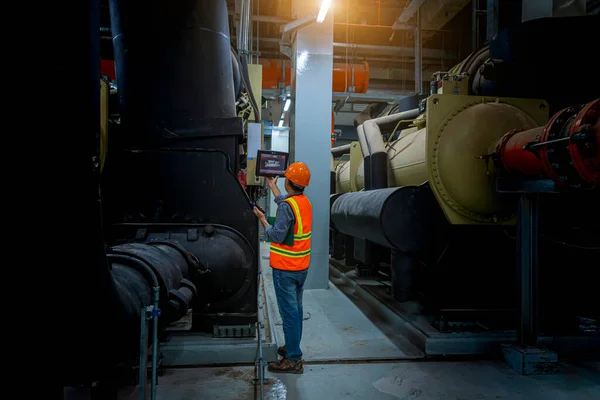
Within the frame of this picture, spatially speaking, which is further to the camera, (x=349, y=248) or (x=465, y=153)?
(x=349, y=248)

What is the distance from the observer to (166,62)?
308cm

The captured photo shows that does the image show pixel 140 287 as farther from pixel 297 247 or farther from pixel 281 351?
pixel 281 351

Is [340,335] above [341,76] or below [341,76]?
below

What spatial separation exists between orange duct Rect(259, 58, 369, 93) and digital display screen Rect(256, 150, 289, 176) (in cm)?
514

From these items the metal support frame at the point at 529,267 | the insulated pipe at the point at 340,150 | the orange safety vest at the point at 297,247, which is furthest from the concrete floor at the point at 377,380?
the insulated pipe at the point at 340,150

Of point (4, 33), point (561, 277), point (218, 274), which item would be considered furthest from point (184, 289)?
point (561, 277)

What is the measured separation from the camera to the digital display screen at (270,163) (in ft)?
10.6

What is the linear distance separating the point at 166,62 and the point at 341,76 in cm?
536

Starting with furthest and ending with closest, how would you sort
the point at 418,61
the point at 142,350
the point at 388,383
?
the point at 418,61 < the point at 388,383 < the point at 142,350

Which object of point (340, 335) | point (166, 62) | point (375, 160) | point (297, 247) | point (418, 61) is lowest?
point (340, 335)

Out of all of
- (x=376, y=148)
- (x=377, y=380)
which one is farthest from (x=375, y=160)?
(x=377, y=380)

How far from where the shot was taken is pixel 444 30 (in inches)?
347

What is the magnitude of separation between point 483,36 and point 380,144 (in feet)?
17.1

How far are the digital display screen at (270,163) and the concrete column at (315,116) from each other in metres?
2.52
